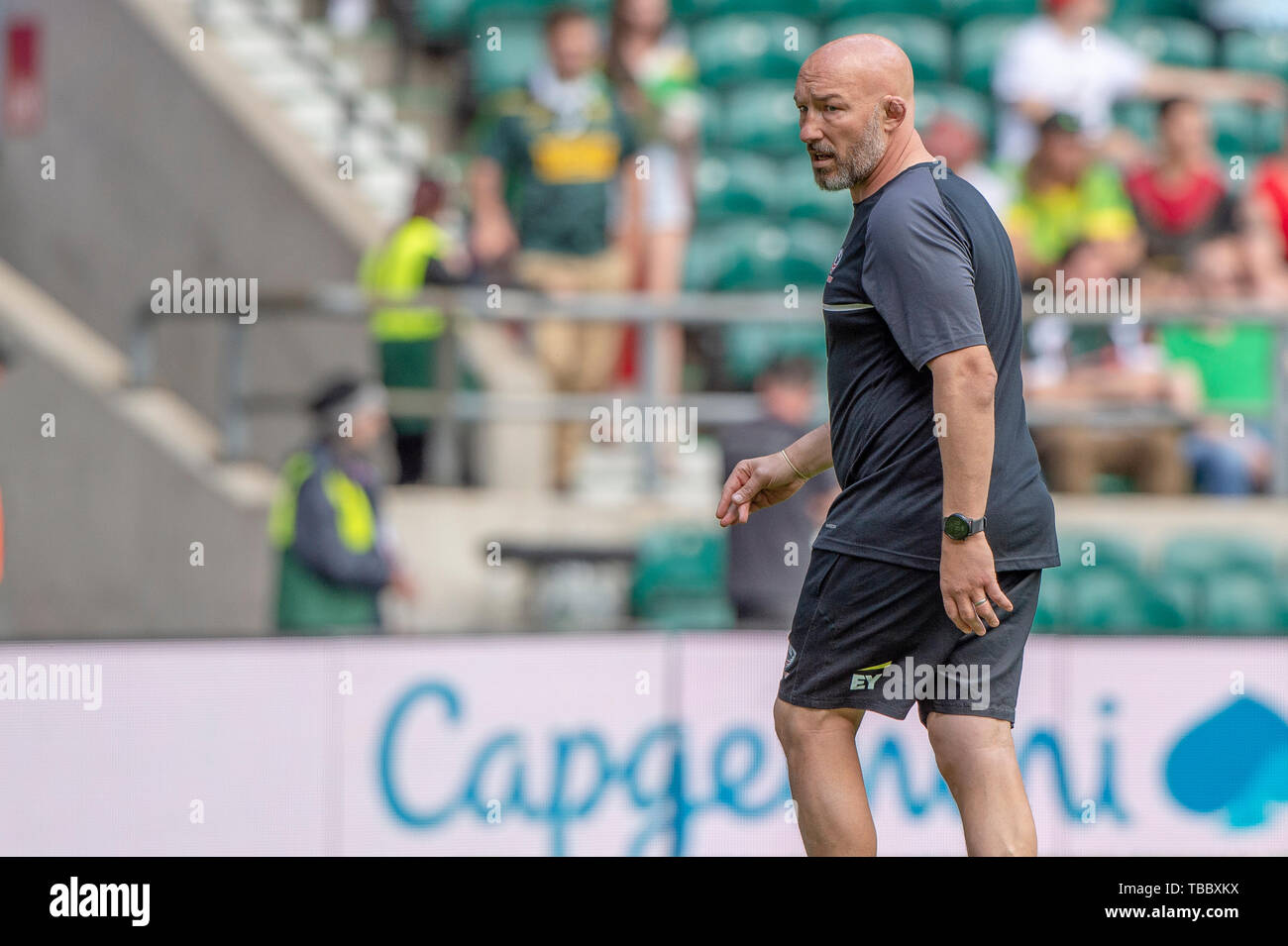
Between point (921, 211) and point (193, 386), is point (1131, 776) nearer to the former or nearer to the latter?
point (921, 211)

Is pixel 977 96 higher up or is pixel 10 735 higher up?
pixel 977 96

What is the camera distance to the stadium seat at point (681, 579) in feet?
Answer: 25.5

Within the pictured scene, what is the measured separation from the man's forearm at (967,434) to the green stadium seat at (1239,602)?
4.81 m

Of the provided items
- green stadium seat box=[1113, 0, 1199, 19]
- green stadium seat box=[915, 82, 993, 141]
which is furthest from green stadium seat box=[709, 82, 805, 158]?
green stadium seat box=[1113, 0, 1199, 19]

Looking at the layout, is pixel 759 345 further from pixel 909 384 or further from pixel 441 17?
pixel 909 384

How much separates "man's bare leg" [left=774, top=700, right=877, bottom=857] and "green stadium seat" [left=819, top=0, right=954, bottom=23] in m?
7.96

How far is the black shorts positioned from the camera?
3.45 m

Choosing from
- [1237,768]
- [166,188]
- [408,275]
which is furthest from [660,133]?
[1237,768]

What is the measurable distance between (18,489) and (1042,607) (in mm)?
5238

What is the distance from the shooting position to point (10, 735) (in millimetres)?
5500

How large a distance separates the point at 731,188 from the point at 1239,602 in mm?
3661

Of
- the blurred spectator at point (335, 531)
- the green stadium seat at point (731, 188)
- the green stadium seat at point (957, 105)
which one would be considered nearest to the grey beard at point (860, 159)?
the blurred spectator at point (335, 531)

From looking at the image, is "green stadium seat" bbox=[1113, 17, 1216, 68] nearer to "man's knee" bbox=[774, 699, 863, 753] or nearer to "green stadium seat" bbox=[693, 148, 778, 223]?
"green stadium seat" bbox=[693, 148, 778, 223]
